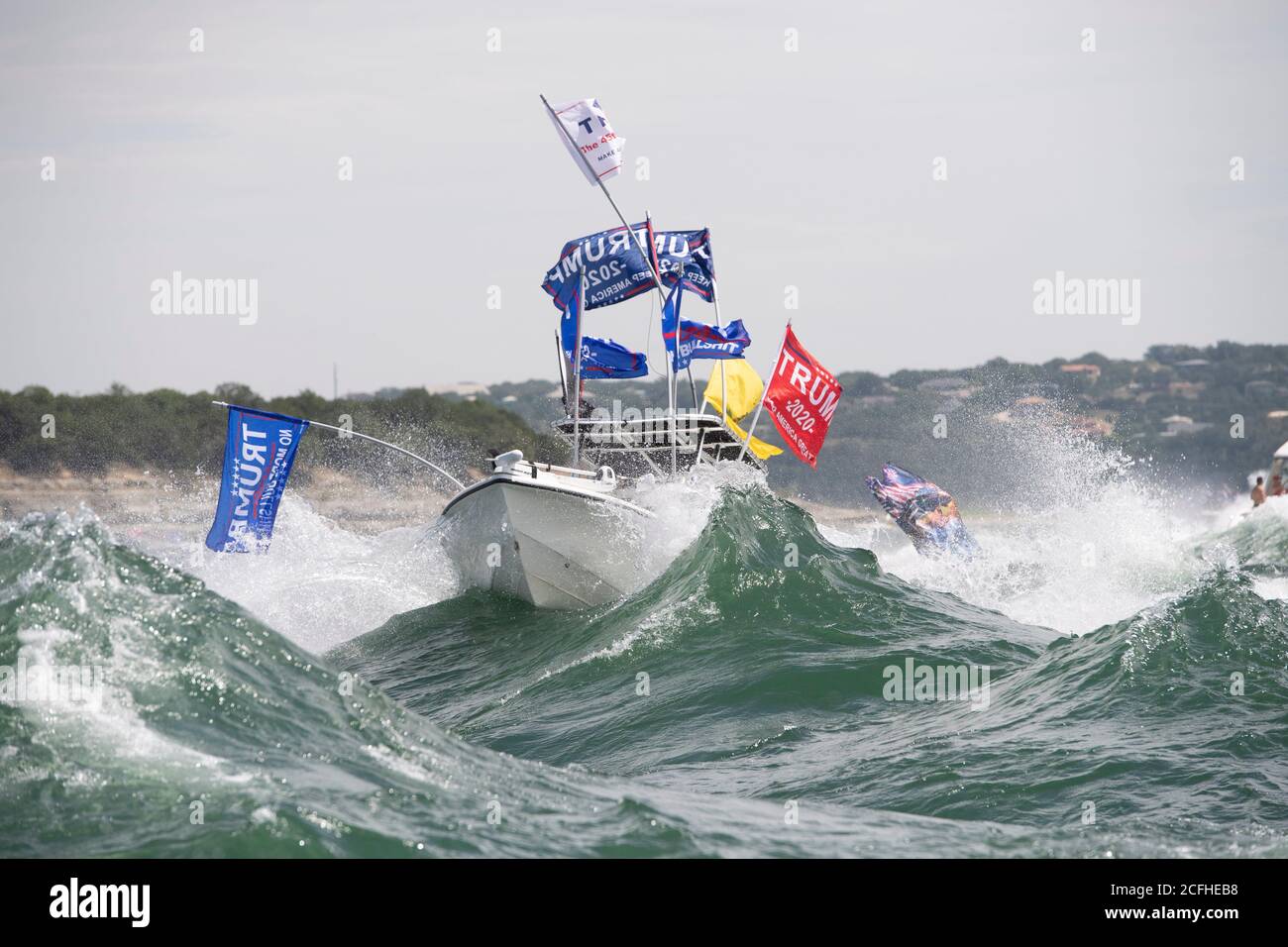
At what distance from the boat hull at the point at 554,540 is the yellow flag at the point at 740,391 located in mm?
5518

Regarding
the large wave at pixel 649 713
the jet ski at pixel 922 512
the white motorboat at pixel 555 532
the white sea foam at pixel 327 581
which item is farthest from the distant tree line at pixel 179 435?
the large wave at pixel 649 713

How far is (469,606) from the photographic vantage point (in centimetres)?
1962

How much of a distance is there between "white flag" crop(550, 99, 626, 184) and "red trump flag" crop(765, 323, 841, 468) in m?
3.63

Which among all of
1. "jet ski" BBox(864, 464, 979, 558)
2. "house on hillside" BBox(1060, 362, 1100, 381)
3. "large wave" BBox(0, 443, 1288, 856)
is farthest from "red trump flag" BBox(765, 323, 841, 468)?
"house on hillside" BBox(1060, 362, 1100, 381)

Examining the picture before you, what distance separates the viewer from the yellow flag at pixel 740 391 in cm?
2409

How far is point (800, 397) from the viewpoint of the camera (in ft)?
70.0

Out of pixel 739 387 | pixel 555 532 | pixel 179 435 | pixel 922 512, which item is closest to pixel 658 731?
pixel 555 532

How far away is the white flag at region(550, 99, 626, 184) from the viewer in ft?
67.8

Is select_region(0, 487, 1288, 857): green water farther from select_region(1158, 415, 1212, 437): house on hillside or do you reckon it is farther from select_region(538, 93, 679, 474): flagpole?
select_region(1158, 415, 1212, 437): house on hillside

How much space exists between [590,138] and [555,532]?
20.1 feet

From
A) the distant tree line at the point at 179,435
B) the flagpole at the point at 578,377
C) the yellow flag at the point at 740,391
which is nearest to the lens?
the flagpole at the point at 578,377

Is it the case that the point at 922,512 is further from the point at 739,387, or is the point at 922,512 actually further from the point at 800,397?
the point at 800,397

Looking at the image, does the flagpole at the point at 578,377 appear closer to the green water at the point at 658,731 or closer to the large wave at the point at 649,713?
the large wave at the point at 649,713
